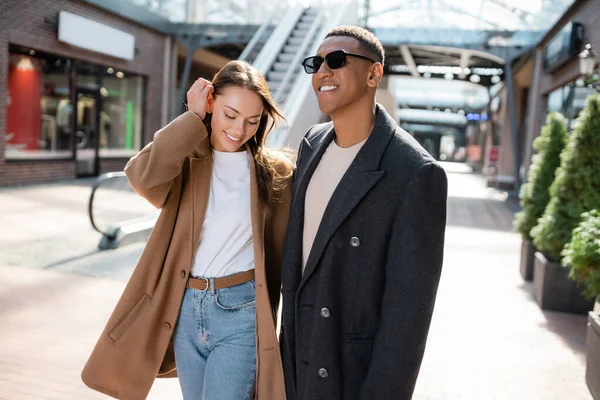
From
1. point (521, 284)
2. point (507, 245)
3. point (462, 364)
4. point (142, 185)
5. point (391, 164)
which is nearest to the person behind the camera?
point (391, 164)

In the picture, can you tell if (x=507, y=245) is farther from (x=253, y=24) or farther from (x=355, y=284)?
(x=253, y=24)

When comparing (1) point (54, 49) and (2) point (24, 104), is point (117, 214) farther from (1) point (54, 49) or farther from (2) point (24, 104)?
(1) point (54, 49)

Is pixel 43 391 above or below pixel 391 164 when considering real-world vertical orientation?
below

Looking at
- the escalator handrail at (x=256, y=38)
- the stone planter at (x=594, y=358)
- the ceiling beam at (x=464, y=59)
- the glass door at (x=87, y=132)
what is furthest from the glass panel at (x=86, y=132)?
the stone planter at (x=594, y=358)

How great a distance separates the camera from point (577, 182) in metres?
5.95

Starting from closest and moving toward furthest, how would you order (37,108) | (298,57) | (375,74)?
(375,74) → (298,57) → (37,108)

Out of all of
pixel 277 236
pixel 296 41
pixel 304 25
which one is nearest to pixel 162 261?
pixel 277 236

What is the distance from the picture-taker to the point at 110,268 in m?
6.73

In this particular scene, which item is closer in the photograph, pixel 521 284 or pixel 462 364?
pixel 462 364

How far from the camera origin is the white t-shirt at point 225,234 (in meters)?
2.08

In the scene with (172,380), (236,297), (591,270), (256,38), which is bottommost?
(172,380)

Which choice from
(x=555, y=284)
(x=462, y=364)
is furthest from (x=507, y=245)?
(x=462, y=364)

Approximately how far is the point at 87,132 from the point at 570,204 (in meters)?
13.7

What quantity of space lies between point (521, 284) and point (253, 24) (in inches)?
524
